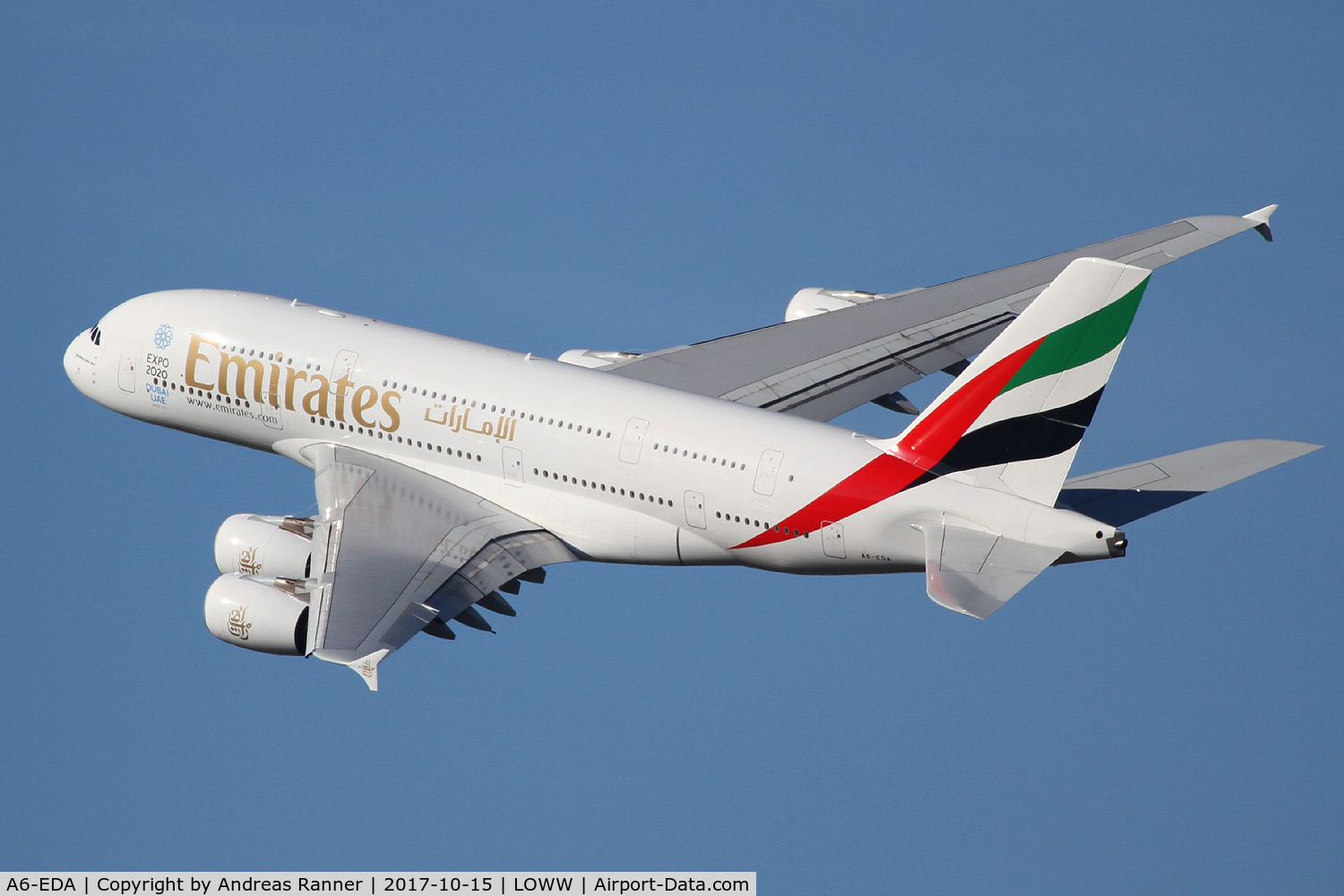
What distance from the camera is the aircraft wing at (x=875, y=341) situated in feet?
141

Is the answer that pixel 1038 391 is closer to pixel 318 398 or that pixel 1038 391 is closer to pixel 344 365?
pixel 344 365

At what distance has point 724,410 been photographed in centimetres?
3772

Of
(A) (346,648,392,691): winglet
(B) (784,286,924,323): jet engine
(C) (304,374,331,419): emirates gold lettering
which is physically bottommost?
(A) (346,648,392,691): winglet

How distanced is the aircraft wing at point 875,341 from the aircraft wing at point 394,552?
5.34m

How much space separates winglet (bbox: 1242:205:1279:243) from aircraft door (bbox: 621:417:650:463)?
19.5 metres

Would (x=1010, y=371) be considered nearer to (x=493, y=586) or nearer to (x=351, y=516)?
(x=493, y=586)

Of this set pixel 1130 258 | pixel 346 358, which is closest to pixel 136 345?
pixel 346 358

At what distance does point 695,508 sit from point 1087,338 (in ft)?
30.0

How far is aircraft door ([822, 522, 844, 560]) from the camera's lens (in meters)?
35.9

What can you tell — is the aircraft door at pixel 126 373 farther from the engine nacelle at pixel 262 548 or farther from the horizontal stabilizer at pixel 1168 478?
the horizontal stabilizer at pixel 1168 478

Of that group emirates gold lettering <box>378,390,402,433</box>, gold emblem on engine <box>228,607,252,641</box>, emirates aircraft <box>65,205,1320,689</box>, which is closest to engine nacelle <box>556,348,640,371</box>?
emirates aircraft <box>65,205,1320,689</box>

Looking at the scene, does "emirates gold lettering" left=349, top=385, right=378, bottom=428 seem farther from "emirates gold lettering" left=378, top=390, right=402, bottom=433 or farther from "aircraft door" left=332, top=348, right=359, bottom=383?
"aircraft door" left=332, top=348, right=359, bottom=383

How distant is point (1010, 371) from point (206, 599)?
54.7ft

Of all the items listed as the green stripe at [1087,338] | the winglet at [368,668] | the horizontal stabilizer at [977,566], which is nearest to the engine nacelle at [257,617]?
the winglet at [368,668]
